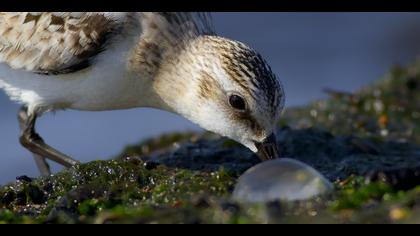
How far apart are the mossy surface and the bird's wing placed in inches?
44.2

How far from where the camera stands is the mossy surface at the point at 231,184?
4.43 metres

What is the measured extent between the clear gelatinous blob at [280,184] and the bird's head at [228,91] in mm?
1736

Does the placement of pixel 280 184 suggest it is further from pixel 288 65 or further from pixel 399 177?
pixel 288 65

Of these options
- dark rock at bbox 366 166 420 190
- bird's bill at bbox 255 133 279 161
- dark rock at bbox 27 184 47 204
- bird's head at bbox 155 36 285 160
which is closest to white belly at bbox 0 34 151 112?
bird's head at bbox 155 36 285 160

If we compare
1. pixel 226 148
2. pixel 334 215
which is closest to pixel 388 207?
pixel 334 215

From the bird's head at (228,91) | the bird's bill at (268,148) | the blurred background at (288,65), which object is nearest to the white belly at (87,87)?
the bird's head at (228,91)

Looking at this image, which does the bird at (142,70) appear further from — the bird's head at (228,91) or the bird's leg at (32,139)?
the bird's leg at (32,139)

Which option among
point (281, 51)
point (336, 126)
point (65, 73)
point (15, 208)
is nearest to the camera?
point (15, 208)

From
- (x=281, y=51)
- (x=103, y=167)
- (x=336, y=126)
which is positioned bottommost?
(x=103, y=167)

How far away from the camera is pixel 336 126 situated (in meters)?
9.03

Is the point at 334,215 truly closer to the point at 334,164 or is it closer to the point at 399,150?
the point at 334,164

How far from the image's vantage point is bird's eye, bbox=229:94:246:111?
6680mm

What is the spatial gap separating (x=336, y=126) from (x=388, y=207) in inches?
186

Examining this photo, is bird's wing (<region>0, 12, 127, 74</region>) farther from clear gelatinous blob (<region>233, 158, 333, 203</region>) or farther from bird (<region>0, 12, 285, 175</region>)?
clear gelatinous blob (<region>233, 158, 333, 203</region>)
